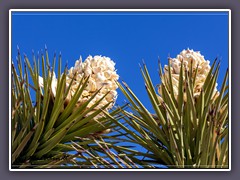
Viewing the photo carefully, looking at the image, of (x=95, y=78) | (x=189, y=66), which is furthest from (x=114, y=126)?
(x=189, y=66)

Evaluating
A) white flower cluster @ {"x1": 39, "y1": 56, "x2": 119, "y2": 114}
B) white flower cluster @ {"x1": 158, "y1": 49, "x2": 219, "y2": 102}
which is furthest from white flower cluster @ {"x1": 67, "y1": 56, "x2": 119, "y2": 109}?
white flower cluster @ {"x1": 158, "y1": 49, "x2": 219, "y2": 102}

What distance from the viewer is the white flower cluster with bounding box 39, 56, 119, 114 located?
5.83 ft

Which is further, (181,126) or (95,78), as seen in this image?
(95,78)

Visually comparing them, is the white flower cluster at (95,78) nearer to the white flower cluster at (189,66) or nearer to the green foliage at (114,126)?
the green foliage at (114,126)

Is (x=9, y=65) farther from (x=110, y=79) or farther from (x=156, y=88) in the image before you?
(x=156, y=88)

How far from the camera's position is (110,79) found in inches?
71.9

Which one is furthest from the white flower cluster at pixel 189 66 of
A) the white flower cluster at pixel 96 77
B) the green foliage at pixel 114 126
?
the white flower cluster at pixel 96 77

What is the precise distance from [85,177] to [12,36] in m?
0.66

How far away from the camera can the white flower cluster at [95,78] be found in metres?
1.78

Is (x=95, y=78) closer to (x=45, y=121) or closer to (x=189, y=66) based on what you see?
(x=45, y=121)

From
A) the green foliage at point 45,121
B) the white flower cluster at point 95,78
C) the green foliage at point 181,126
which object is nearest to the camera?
the green foliage at point 181,126

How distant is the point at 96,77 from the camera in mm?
1809

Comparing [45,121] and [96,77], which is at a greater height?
[96,77]

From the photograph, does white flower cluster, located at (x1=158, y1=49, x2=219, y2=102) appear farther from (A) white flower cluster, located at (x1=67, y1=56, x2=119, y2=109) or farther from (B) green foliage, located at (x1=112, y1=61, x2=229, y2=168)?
(A) white flower cluster, located at (x1=67, y1=56, x2=119, y2=109)
